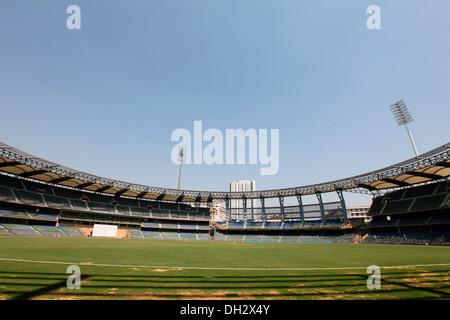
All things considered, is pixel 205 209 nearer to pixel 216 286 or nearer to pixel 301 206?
pixel 301 206

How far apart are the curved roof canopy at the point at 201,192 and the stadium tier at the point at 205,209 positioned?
0.49 feet

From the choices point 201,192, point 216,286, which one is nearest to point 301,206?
point 201,192

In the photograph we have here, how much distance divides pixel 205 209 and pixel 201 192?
11.8 meters

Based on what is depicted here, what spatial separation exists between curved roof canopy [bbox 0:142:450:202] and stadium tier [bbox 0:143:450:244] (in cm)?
15

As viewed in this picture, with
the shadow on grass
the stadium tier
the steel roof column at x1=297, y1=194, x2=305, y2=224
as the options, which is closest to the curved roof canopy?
the stadium tier

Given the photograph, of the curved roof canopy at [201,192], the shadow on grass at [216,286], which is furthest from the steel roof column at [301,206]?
the shadow on grass at [216,286]

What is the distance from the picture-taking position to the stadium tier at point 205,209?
132 feet

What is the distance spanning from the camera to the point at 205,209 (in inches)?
3014

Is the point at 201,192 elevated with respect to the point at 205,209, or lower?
elevated

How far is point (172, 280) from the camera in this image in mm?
7160

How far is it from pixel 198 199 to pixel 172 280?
65.3m
